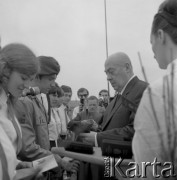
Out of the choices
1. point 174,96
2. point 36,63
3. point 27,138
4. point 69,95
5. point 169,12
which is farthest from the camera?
point 69,95

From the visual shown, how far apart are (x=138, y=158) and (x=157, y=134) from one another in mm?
125

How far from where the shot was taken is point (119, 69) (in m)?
3.28

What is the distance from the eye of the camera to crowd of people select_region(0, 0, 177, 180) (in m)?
1.00

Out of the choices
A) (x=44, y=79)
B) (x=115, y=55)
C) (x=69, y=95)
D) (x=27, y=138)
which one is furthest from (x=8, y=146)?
(x=69, y=95)

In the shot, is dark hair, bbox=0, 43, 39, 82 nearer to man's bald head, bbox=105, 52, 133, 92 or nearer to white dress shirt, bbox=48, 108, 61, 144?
man's bald head, bbox=105, 52, 133, 92

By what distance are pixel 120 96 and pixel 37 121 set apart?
35.4 inches

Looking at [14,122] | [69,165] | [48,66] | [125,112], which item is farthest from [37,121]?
[125,112]

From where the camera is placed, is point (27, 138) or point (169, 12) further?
point (27, 138)

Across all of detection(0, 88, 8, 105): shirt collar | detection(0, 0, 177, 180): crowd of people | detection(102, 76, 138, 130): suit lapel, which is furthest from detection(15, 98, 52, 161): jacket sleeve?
detection(102, 76, 138, 130): suit lapel

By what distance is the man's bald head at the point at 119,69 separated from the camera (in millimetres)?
3246

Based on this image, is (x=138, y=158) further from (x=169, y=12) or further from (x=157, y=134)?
(x=169, y=12)

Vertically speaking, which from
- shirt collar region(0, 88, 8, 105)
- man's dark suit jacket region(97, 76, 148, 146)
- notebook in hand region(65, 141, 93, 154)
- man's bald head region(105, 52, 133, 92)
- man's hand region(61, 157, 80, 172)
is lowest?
man's hand region(61, 157, 80, 172)

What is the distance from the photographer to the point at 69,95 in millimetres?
6711

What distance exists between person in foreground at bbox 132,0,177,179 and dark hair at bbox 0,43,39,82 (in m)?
1.11
